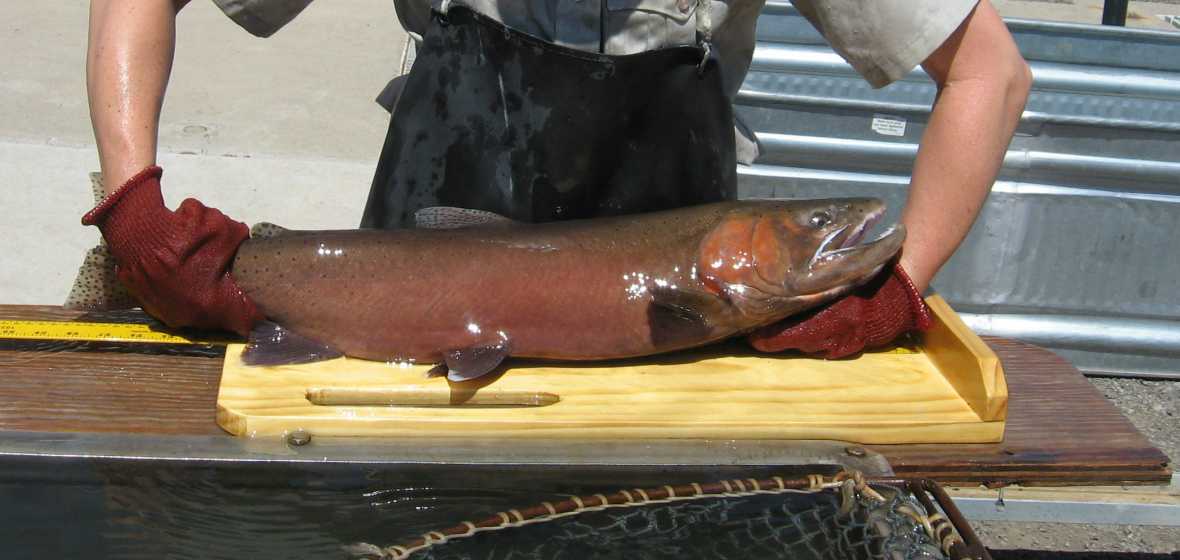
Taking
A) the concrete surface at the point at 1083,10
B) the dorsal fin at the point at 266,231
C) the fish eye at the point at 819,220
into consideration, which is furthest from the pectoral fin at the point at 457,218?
the concrete surface at the point at 1083,10

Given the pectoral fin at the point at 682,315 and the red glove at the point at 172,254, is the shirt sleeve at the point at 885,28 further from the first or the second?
the red glove at the point at 172,254

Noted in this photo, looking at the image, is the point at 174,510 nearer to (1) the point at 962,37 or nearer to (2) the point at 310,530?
(2) the point at 310,530

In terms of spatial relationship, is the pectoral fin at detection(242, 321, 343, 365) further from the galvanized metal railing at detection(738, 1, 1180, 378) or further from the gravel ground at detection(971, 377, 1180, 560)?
the galvanized metal railing at detection(738, 1, 1180, 378)

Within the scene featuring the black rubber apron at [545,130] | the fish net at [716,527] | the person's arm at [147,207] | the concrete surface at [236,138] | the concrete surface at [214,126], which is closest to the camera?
the fish net at [716,527]

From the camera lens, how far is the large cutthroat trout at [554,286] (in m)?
2.44

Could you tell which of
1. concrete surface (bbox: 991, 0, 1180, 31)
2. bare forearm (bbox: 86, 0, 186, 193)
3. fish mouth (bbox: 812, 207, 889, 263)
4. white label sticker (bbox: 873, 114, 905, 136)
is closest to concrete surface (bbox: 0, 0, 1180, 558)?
white label sticker (bbox: 873, 114, 905, 136)

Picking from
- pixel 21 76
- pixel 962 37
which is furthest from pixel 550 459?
pixel 21 76

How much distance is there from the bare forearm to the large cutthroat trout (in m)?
0.32

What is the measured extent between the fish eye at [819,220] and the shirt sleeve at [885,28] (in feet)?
1.18

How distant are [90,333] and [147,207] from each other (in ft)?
1.22

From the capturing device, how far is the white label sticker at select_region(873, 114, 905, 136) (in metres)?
4.62

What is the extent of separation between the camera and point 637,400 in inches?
91.2

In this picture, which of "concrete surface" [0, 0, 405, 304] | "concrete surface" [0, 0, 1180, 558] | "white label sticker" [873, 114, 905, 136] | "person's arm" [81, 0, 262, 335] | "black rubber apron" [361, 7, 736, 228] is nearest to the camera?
"person's arm" [81, 0, 262, 335]

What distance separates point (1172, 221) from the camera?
4.62m
